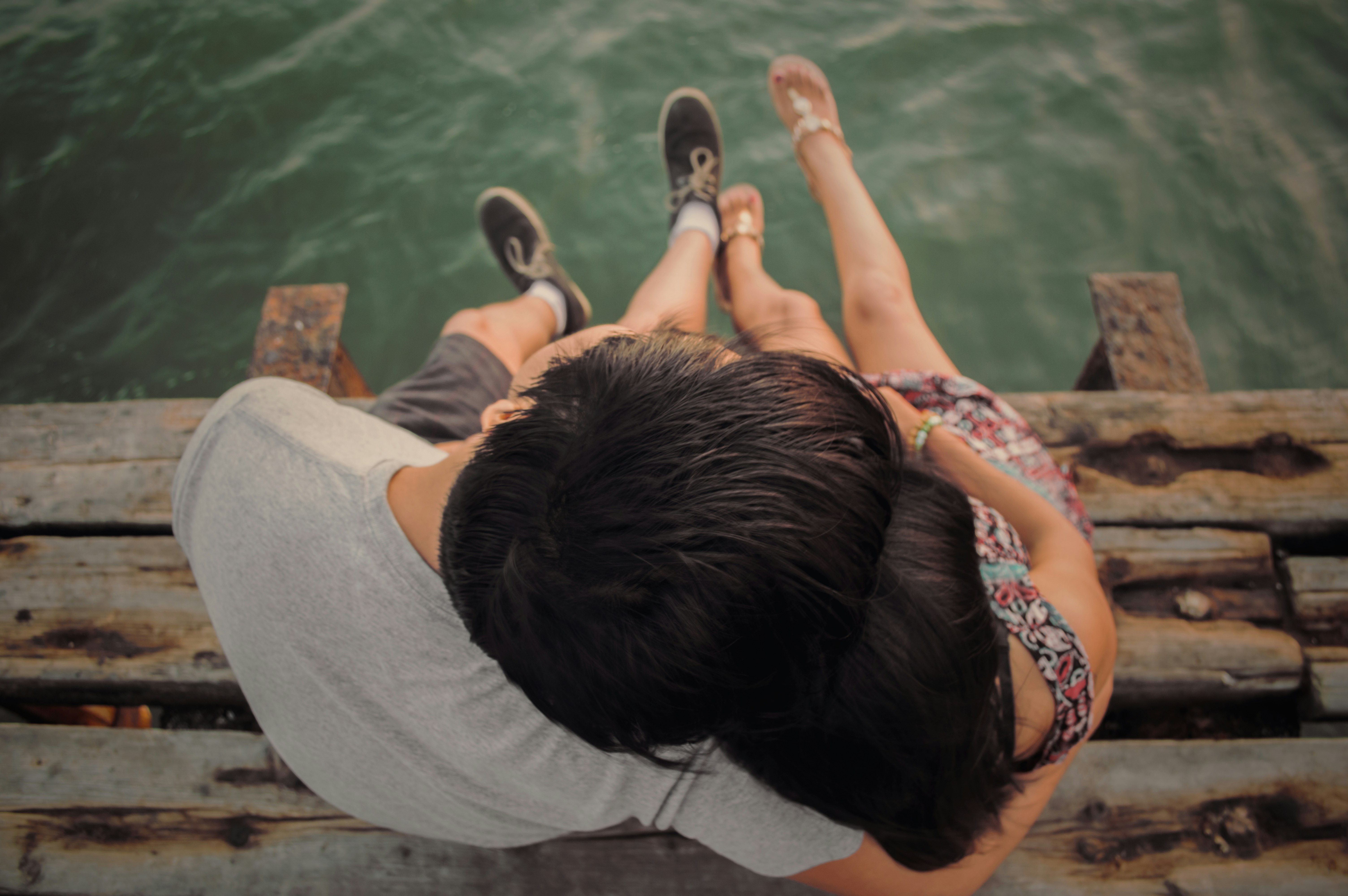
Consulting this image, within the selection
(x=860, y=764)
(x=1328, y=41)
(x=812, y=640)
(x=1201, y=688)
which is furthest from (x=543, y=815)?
(x=1328, y=41)

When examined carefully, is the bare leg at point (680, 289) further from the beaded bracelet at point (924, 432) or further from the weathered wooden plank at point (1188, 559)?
the weathered wooden plank at point (1188, 559)

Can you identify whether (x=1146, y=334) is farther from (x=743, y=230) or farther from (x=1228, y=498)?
(x=743, y=230)

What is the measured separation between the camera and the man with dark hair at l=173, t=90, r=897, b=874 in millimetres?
643

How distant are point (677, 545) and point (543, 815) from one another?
2.21 ft

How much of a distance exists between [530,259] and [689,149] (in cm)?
77

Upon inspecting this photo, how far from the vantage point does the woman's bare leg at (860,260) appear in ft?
5.98

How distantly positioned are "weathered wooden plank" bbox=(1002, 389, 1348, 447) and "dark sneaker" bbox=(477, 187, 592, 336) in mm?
1606

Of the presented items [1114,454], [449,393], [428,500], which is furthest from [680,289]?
[428,500]

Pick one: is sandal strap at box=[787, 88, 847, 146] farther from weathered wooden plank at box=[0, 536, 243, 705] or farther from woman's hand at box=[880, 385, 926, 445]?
weathered wooden plank at box=[0, 536, 243, 705]

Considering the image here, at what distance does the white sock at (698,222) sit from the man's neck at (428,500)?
68.7 inches

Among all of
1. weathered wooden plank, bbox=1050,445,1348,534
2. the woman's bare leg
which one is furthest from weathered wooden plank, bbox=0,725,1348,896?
the woman's bare leg

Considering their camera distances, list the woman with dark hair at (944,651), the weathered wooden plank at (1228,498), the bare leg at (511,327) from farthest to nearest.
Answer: the bare leg at (511,327), the weathered wooden plank at (1228,498), the woman with dark hair at (944,651)

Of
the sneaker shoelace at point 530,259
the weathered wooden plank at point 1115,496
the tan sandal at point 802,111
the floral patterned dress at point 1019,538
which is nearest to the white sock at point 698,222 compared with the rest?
the tan sandal at point 802,111

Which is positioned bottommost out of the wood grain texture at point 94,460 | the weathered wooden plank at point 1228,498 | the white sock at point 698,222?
the weathered wooden plank at point 1228,498
